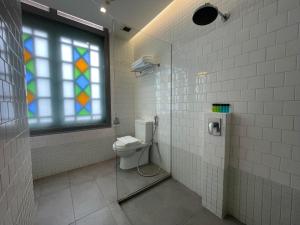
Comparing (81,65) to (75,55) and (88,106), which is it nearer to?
(75,55)

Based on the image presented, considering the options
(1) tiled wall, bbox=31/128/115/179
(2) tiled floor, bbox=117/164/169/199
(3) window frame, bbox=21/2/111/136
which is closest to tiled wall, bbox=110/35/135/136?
(3) window frame, bbox=21/2/111/136

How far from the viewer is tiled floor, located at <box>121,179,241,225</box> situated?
1.41 meters

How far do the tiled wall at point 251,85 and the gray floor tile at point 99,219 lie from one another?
3.65 ft

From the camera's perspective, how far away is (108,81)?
9.16 ft

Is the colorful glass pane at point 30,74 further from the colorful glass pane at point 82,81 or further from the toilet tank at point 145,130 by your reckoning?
the toilet tank at point 145,130

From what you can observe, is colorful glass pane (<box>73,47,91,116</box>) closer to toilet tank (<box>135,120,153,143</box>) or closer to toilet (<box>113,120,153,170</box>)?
toilet (<box>113,120,153,170</box>)

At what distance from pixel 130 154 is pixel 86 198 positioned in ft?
2.90

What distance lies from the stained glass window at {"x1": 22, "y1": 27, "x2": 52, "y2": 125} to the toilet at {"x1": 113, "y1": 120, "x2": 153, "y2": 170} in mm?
1291

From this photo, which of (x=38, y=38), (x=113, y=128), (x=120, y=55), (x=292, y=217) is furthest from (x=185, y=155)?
(x=38, y=38)

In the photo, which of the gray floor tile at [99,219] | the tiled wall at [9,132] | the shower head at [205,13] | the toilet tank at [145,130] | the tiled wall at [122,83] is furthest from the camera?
the tiled wall at [122,83]

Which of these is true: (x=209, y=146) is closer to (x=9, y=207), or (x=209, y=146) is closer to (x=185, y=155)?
(x=185, y=155)

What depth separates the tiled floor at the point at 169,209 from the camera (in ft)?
4.64

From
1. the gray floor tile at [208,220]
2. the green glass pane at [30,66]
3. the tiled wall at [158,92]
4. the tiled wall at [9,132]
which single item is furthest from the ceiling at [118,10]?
the gray floor tile at [208,220]

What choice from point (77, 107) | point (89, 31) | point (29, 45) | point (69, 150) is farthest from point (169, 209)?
point (89, 31)
